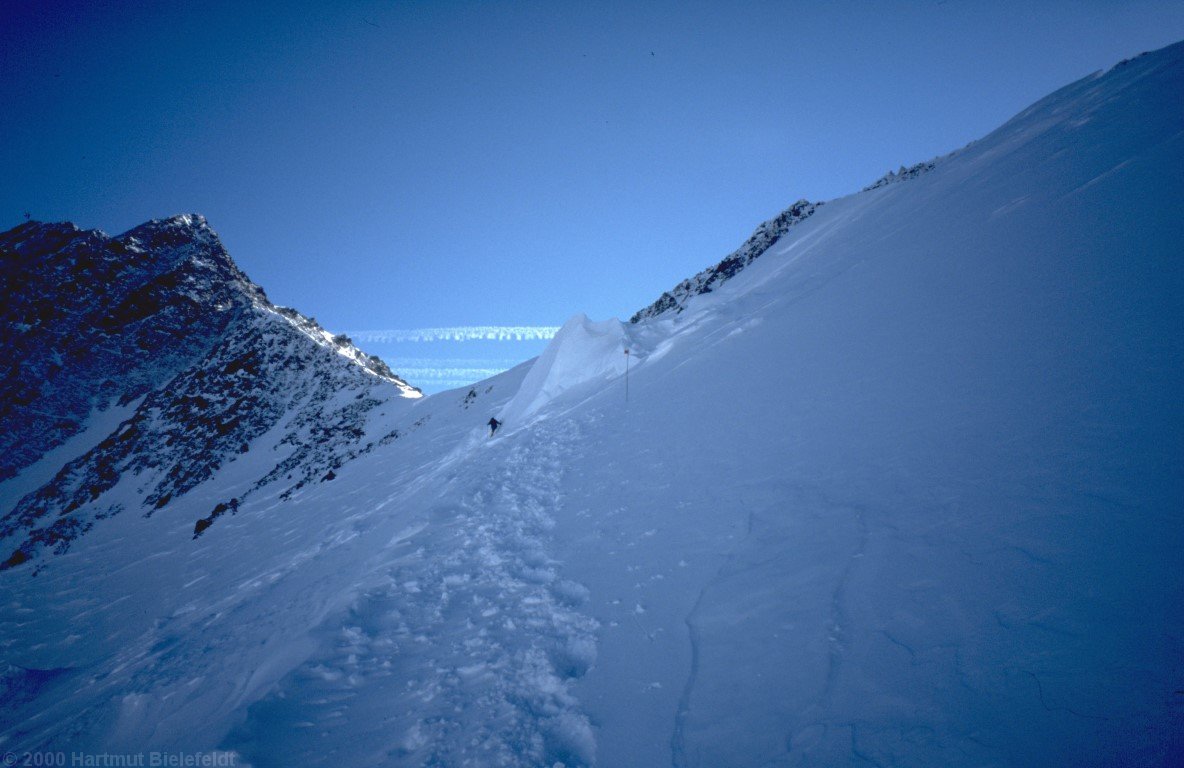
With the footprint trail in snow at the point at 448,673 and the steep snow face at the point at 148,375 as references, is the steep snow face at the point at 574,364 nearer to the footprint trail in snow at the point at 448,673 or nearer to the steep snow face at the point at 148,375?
the footprint trail in snow at the point at 448,673

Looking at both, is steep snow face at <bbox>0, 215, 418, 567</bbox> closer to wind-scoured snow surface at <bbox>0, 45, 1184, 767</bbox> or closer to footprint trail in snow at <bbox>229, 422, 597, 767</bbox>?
wind-scoured snow surface at <bbox>0, 45, 1184, 767</bbox>

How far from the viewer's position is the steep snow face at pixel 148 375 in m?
28.9

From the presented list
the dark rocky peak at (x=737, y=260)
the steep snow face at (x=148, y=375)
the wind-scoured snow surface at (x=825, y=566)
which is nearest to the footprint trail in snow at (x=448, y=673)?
the wind-scoured snow surface at (x=825, y=566)

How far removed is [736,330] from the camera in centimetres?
1160

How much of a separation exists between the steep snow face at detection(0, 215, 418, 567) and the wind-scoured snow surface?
20847mm

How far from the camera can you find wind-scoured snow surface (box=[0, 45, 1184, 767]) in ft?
8.86

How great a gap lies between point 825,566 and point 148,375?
60.7 m

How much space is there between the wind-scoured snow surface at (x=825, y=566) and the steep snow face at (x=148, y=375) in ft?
68.4

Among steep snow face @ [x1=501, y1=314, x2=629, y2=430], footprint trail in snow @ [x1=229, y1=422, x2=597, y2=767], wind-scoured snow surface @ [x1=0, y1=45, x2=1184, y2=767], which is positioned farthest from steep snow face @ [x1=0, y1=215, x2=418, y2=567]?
footprint trail in snow @ [x1=229, y1=422, x2=597, y2=767]

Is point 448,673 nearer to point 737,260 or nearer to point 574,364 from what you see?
point 574,364

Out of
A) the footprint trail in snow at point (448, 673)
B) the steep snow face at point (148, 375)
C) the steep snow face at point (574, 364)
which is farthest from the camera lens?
the steep snow face at point (148, 375)

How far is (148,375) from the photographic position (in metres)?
40.9

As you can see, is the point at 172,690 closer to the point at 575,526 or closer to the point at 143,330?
the point at 575,526

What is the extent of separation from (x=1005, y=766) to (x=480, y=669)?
392 centimetres
